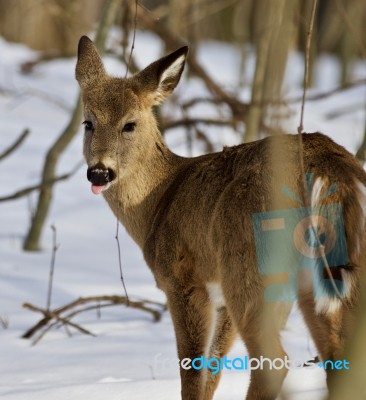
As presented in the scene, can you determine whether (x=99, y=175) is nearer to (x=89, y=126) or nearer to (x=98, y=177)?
(x=98, y=177)

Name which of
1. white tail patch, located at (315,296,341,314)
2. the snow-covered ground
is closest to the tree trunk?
the snow-covered ground

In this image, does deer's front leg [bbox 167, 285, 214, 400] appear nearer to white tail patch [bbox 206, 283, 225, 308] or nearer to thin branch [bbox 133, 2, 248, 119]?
white tail patch [bbox 206, 283, 225, 308]

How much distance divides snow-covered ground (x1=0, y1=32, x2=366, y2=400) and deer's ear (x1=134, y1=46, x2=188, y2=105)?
0.71 m

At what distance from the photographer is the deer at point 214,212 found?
3.66 m

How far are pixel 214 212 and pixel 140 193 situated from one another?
3.61 feet

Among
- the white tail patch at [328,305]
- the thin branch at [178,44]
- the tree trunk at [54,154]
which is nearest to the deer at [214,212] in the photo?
the white tail patch at [328,305]

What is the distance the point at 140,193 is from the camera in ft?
17.2

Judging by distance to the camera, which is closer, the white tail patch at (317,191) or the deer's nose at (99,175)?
the white tail patch at (317,191)

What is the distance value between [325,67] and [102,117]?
20.1m

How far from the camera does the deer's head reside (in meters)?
4.98

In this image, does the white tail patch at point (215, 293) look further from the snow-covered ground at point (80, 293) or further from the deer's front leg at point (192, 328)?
the snow-covered ground at point (80, 293)

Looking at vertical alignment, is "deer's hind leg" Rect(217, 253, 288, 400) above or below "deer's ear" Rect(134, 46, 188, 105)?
below

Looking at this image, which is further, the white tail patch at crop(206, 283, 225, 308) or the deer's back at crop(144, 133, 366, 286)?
the white tail patch at crop(206, 283, 225, 308)

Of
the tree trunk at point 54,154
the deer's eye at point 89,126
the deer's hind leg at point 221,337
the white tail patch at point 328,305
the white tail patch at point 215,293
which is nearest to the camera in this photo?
the white tail patch at point 328,305
